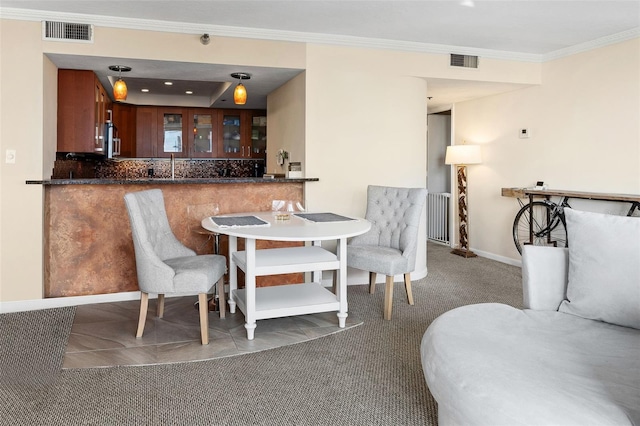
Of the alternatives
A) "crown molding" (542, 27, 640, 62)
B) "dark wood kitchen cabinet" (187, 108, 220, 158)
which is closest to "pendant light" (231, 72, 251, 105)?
"dark wood kitchen cabinet" (187, 108, 220, 158)

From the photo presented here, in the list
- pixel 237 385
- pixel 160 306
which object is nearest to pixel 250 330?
pixel 237 385

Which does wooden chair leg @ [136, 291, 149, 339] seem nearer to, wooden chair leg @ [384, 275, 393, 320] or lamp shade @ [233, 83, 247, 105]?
wooden chair leg @ [384, 275, 393, 320]

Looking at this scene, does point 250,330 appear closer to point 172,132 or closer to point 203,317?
point 203,317

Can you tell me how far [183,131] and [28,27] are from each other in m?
3.57

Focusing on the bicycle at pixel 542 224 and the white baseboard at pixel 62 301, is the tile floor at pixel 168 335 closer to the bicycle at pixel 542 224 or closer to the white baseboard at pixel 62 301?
the white baseboard at pixel 62 301

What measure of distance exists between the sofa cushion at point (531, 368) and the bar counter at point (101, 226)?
2.71 meters

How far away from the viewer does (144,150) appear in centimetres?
707

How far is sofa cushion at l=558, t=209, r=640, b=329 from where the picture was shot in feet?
6.29

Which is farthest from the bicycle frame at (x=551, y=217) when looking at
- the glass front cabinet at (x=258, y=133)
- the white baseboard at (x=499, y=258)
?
the glass front cabinet at (x=258, y=133)

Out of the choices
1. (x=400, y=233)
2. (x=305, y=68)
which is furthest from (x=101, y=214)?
(x=400, y=233)

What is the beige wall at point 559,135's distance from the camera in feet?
14.1

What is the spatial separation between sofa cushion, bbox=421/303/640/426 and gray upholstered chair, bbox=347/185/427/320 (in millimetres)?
1396

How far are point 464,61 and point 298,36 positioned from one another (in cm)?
183

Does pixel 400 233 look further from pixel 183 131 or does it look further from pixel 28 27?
pixel 183 131
